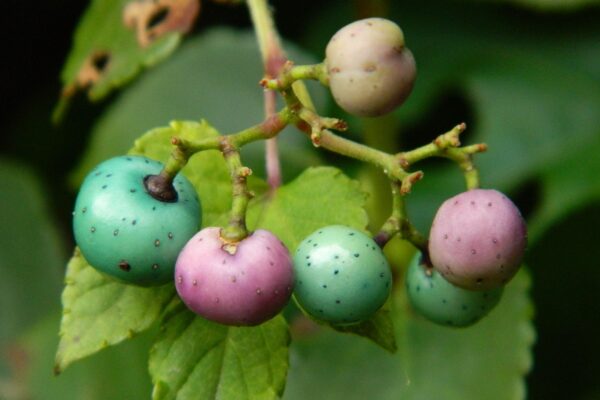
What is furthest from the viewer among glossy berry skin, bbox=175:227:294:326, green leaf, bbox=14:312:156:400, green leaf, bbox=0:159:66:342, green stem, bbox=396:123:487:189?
green leaf, bbox=0:159:66:342

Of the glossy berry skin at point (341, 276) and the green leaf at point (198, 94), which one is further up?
the glossy berry skin at point (341, 276)

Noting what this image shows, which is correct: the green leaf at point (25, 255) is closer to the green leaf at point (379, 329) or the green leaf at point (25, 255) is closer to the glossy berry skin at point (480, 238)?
the green leaf at point (379, 329)

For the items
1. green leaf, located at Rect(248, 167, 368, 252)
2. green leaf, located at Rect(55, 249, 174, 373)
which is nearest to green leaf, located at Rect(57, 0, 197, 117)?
green leaf, located at Rect(248, 167, 368, 252)

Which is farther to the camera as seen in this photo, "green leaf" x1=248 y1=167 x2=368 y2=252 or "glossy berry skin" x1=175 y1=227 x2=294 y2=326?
"green leaf" x1=248 y1=167 x2=368 y2=252

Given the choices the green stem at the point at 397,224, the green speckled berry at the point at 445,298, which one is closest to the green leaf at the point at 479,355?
the green speckled berry at the point at 445,298

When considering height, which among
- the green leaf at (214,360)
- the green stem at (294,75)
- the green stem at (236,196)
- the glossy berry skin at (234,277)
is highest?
the green stem at (294,75)

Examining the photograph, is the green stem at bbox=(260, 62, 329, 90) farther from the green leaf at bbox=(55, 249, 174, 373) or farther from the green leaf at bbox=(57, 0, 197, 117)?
the green leaf at bbox=(57, 0, 197, 117)
